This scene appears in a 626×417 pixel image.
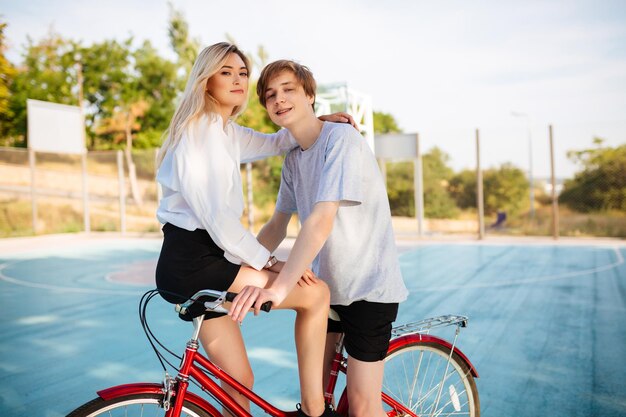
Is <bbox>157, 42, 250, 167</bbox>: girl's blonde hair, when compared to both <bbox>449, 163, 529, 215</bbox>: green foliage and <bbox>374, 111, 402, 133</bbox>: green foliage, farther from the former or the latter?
<bbox>374, 111, 402, 133</bbox>: green foliage

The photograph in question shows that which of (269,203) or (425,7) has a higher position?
(425,7)

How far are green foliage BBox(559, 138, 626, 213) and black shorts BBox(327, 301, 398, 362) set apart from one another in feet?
38.4

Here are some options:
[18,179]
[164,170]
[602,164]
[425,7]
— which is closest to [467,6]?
[425,7]

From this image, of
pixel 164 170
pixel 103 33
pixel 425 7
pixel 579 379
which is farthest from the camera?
pixel 103 33

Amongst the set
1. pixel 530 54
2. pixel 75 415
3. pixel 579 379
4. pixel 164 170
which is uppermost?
pixel 530 54

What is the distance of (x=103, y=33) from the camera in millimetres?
29484

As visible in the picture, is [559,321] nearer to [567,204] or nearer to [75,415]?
[75,415]

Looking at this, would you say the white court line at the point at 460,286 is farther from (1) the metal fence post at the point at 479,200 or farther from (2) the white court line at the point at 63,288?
(1) the metal fence post at the point at 479,200

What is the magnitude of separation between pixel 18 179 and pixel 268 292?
757 inches

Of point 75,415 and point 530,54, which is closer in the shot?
point 75,415

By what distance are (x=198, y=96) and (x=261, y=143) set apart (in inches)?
16.2

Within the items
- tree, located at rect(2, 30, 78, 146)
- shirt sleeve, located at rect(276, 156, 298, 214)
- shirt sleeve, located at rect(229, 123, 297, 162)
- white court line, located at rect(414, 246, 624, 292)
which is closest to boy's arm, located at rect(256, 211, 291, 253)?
shirt sleeve, located at rect(276, 156, 298, 214)

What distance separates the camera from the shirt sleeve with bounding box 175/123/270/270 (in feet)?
5.79

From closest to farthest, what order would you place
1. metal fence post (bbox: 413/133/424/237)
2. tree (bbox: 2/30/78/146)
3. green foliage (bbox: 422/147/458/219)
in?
metal fence post (bbox: 413/133/424/237)
green foliage (bbox: 422/147/458/219)
tree (bbox: 2/30/78/146)
